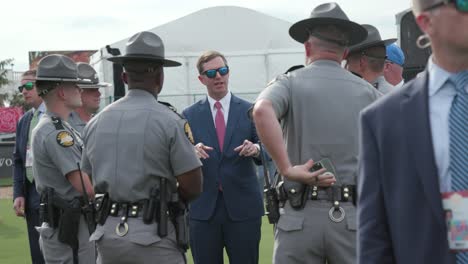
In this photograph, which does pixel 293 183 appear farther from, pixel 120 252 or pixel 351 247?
pixel 120 252

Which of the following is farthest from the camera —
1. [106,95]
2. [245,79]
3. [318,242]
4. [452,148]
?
[245,79]

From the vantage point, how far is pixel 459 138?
104 inches

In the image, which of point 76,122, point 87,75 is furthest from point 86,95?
point 76,122

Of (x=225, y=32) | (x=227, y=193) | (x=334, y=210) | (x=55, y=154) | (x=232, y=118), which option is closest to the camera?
(x=334, y=210)

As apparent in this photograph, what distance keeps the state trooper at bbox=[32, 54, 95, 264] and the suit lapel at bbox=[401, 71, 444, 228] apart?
3.26m

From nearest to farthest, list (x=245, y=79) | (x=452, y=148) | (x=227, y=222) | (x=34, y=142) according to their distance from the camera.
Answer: (x=452, y=148) → (x=34, y=142) → (x=227, y=222) → (x=245, y=79)

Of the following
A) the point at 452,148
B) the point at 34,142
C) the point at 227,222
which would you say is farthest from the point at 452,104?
the point at 227,222

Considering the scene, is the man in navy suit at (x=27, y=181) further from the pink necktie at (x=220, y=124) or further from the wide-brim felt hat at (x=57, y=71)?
the pink necktie at (x=220, y=124)

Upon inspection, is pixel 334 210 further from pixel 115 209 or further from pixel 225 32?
pixel 225 32

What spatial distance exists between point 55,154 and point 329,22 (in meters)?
2.11

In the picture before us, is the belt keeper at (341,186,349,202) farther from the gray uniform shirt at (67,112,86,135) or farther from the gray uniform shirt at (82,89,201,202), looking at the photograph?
the gray uniform shirt at (67,112,86,135)

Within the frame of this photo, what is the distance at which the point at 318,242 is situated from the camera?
4.61m

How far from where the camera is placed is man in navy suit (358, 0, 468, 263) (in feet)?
8.66

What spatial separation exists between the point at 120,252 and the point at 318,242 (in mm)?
1142
